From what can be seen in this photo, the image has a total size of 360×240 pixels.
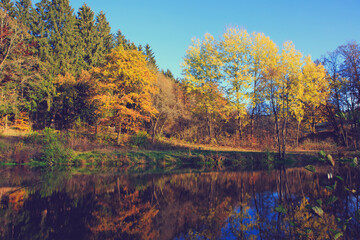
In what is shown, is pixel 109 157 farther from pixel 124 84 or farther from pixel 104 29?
pixel 104 29

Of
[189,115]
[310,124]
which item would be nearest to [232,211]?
[189,115]

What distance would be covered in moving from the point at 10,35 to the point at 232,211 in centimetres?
2858

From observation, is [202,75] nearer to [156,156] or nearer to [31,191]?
[156,156]

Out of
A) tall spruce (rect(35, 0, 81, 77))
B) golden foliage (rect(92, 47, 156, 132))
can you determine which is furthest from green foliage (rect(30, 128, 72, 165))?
tall spruce (rect(35, 0, 81, 77))

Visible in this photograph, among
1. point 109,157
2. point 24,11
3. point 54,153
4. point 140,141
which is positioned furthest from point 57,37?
point 109,157

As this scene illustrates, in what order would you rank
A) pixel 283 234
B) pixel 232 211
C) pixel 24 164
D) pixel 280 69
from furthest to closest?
pixel 280 69 → pixel 24 164 → pixel 232 211 → pixel 283 234

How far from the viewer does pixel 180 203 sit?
7.38 m

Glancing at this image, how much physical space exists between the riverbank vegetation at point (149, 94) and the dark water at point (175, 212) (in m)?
12.4

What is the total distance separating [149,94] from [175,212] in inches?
904

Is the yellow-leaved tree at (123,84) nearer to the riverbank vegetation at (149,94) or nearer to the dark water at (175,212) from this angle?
the riverbank vegetation at (149,94)

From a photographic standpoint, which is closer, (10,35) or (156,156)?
(156,156)

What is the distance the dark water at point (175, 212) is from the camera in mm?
4859

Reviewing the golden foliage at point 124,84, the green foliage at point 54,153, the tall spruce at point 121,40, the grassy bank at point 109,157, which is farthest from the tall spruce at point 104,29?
the green foliage at point 54,153

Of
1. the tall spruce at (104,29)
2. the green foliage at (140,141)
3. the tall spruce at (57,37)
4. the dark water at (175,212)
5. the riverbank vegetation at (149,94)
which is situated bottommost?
the dark water at (175,212)
